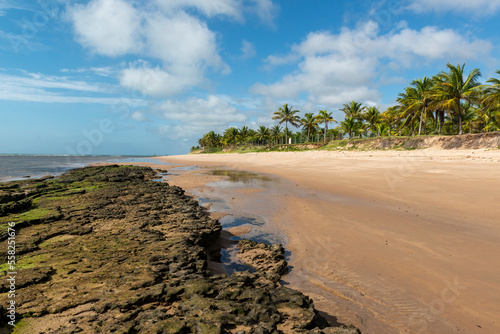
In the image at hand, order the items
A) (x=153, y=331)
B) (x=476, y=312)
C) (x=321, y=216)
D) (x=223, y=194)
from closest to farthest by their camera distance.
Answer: (x=153, y=331) → (x=476, y=312) → (x=321, y=216) → (x=223, y=194)

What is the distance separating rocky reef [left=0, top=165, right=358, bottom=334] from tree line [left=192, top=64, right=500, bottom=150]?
35.3 m

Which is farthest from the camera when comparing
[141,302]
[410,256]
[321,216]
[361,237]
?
[321,216]

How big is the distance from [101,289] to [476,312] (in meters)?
5.76

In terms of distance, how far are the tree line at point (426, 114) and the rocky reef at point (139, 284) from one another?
35.3 metres

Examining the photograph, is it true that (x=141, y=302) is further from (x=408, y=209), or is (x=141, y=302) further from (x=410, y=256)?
(x=408, y=209)

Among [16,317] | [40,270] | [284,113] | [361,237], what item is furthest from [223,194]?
[284,113]

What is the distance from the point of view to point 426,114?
117ft

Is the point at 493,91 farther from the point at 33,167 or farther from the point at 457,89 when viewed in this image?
the point at 33,167

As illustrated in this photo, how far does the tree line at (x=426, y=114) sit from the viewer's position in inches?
1131

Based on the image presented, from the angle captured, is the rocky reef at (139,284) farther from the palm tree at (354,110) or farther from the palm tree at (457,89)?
the palm tree at (354,110)

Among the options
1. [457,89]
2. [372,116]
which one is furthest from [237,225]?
[372,116]

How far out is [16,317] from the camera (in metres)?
2.88

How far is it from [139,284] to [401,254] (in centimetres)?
558

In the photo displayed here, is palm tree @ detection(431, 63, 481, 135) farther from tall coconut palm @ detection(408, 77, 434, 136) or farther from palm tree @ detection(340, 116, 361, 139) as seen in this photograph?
palm tree @ detection(340, 116, 361, 139)
